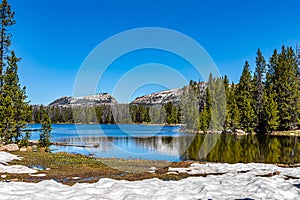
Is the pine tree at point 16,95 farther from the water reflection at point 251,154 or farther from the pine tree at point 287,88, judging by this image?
the pine tree at point 287,88

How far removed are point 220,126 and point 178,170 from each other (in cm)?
5857

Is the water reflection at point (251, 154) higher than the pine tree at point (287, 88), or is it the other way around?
the pine tree at point (287, 88)

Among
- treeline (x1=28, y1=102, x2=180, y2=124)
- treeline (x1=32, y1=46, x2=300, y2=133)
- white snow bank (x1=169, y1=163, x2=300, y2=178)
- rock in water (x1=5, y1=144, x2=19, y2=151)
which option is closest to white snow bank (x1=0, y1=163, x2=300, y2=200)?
white snow bank (x1=169, y1=163, x2=300, y2=178)

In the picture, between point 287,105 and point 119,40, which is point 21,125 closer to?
point 119,40

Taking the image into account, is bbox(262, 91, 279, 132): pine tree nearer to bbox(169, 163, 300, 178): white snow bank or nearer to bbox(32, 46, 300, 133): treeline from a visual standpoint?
bbox(32, 46, 300, 133): treeline

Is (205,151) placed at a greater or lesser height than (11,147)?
lesser

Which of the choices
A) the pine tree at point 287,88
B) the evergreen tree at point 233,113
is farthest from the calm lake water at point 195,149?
the evergreen tree at point 233,113


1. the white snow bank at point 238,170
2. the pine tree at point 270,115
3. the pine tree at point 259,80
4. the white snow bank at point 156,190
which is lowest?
the white snow bank at point 238,170

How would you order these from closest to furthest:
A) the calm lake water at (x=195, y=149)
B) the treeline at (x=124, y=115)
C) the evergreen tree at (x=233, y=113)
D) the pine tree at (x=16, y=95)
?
1. the calm lake water at (x=195, y=149)
2. the pine tree at (x=16, y=95)
3. the evergreen tree at (x=233, y=113)
4. the treeline at (x=124, y=115)

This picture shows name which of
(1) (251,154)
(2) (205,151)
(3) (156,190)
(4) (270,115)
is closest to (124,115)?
(4) (270,115)

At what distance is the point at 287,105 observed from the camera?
67.4 metres

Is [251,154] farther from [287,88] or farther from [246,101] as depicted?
[246,101]

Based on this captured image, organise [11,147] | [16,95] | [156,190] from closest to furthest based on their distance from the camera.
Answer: [156,190] < [11,147] < [16,95]

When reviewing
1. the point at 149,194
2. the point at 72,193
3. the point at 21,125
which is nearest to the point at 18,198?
the point at 72,193
